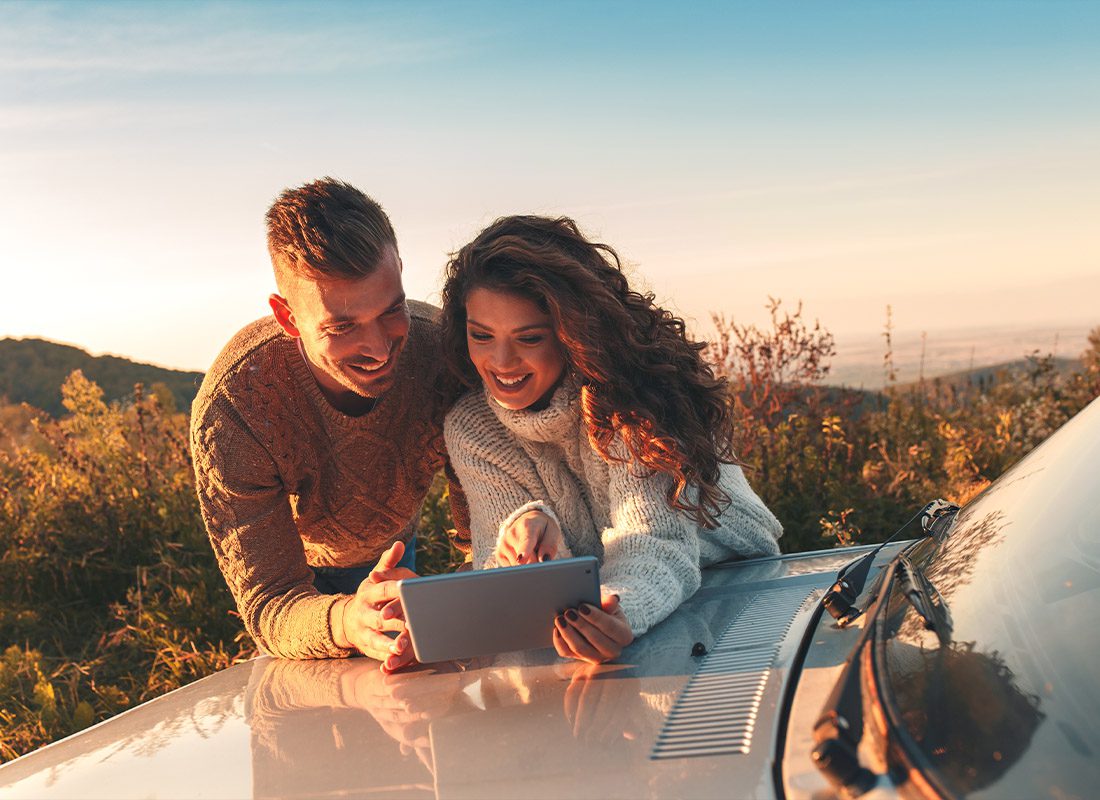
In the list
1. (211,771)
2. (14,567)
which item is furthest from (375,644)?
(14,567)

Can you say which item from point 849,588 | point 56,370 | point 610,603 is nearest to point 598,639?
point 610,603

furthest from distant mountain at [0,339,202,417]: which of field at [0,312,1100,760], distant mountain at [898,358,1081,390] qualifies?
distant mountain at [898,358,1081,390]

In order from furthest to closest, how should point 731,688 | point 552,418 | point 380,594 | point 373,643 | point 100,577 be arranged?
point 100,577
point 552,418
point 380,594
point 373,643
point 731,688

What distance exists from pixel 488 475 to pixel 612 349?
486 millimetres

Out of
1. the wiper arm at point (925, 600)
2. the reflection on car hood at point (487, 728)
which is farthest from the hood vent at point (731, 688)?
the wiper arm at point (925, 600)

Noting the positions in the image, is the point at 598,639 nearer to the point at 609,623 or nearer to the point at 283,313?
the point at 609,623

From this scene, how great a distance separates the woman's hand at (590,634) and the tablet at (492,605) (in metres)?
0.02

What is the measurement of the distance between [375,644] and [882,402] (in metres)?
4.63

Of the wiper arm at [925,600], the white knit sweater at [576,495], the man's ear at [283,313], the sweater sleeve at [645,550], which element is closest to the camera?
the wiper arm at [925,600]

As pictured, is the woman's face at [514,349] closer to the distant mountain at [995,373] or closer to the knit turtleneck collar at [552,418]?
the knit turtleneck collar at [552,418]

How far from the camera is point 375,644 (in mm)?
2242

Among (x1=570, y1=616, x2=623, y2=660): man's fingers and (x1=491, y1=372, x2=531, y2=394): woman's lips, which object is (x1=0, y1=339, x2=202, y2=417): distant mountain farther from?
(x1=570, y1=616, x2=623, y2=660): man's fingers

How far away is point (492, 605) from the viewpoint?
1980 millimetres

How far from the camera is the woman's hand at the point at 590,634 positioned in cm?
→ 195
